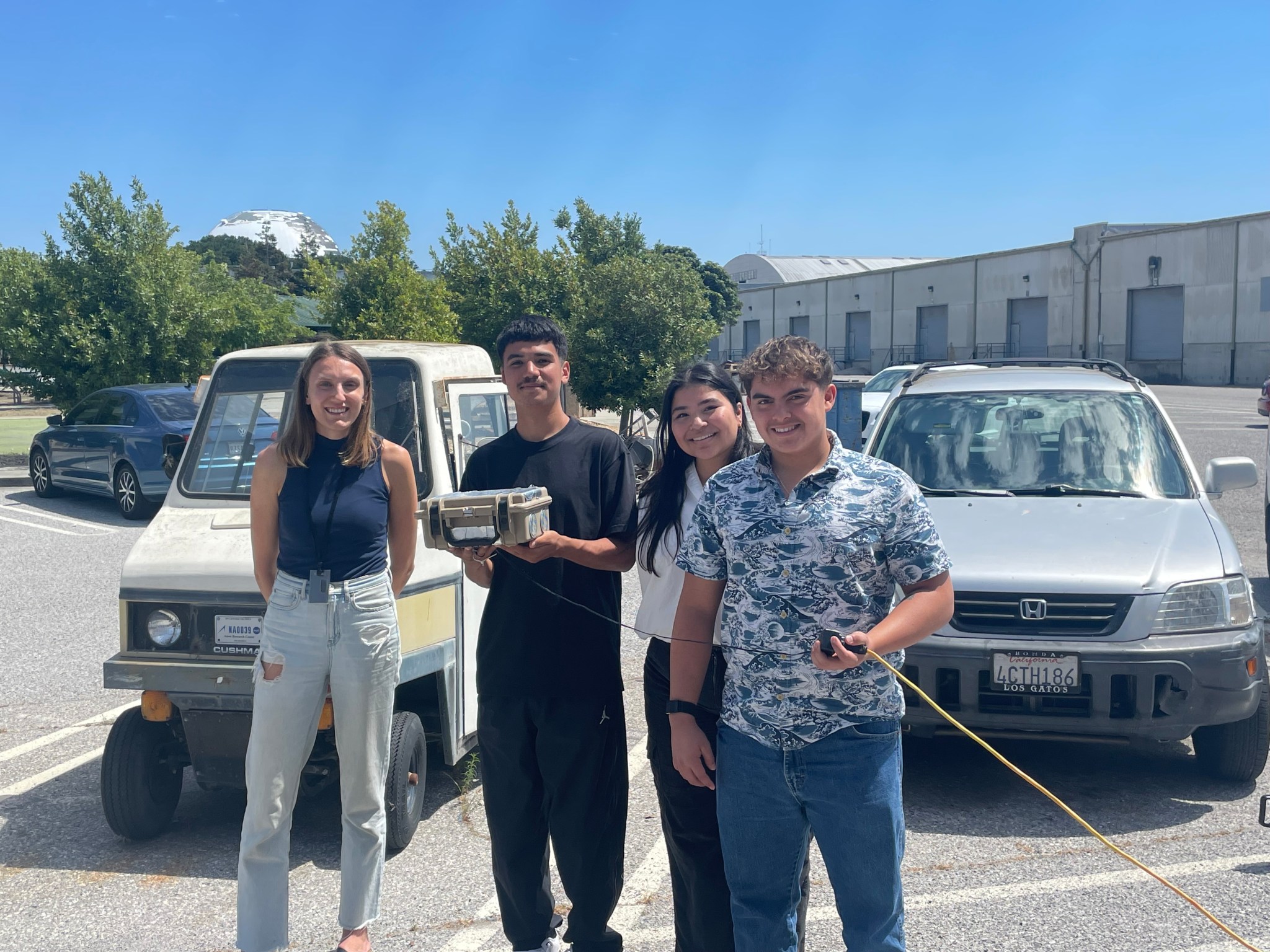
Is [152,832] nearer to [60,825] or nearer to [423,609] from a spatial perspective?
[60,825]

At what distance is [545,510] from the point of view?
3.14 m

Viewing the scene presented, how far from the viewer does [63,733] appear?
19.9ft

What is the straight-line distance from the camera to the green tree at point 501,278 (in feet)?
66.5

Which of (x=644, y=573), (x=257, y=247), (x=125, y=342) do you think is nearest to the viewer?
(x=644, y=573)

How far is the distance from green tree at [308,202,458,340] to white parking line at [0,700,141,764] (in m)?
12.8

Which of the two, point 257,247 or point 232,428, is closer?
point 232,428

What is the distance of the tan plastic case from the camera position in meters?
2.98

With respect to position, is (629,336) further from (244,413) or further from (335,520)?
(335,520)

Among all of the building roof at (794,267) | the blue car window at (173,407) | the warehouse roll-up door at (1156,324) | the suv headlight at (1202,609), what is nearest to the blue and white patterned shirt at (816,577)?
the suv headlight at (1202,609)

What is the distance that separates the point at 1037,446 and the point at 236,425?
4.13 m

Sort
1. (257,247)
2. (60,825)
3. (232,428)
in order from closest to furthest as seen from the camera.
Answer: (60,825) < (232,428) < (257,247)

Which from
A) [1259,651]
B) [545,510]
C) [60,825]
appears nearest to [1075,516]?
[1259,651]

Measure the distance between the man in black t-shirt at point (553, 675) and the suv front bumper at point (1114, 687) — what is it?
1936 mm

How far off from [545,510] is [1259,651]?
3.49 m
